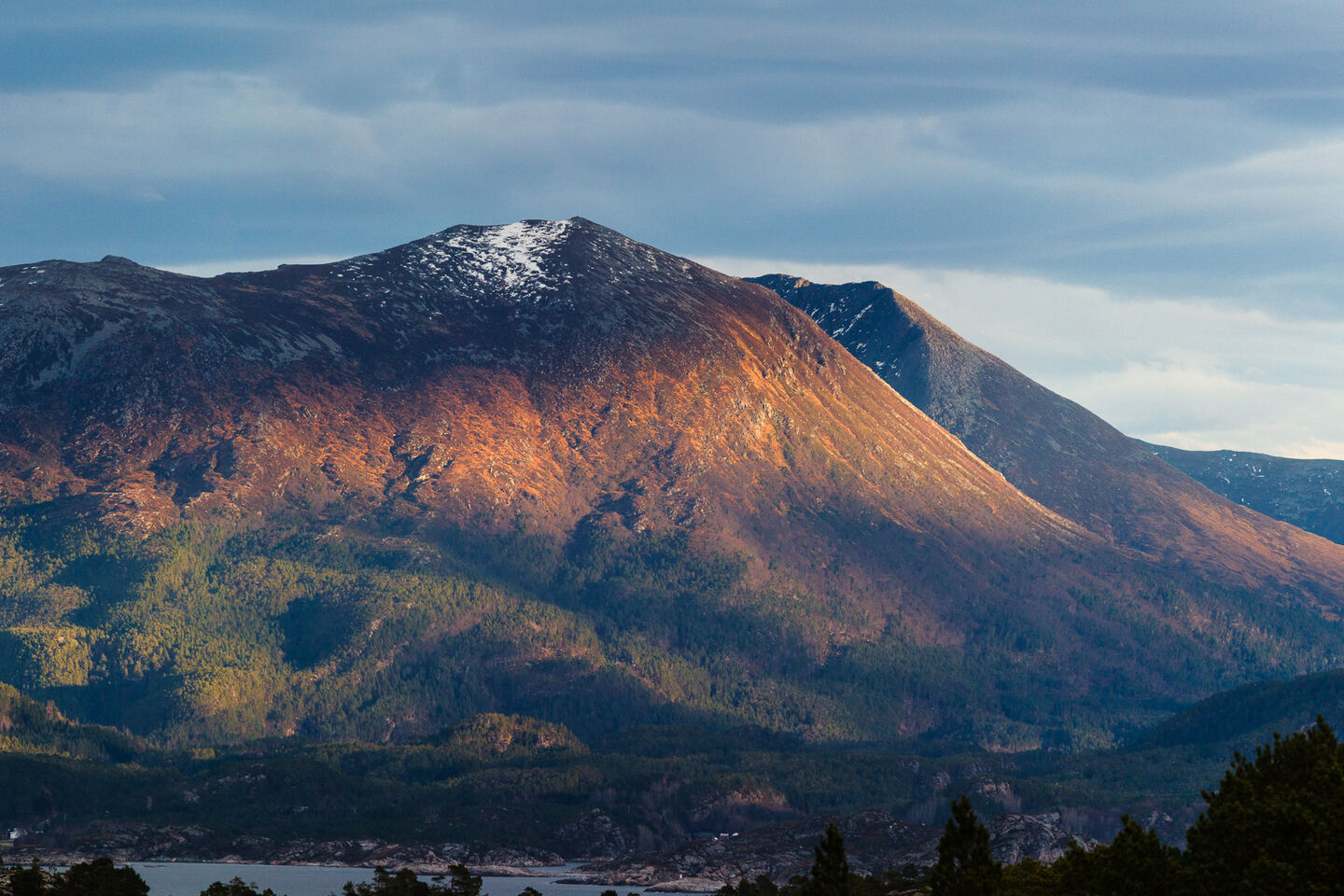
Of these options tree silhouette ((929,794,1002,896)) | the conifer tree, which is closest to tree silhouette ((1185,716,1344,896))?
tree silhouette ((929,794,1002,896))

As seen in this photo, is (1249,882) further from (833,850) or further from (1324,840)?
(833,850)

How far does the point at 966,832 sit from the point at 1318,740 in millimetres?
34606

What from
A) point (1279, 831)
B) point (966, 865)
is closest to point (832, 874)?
point (966, 865)

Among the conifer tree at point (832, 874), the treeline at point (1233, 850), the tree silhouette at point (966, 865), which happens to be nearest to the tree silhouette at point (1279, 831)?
the treeline at point (1233, 850)

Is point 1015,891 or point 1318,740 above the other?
point 1318,740

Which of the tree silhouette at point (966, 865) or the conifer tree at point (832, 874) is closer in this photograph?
the tree silhouette at point (966, 865)

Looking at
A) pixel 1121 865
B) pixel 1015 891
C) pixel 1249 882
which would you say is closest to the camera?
pixel 1249 882

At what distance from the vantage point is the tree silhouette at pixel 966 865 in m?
146

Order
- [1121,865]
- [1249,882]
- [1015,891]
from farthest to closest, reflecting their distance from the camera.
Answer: [1015,891]
[1121,865]
[1249,882]

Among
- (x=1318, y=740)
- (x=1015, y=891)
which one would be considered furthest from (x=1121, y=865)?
(x=1318, y=740)

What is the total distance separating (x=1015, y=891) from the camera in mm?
156750

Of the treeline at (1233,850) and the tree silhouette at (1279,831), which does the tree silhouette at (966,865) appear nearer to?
the treeline at (1233,850)

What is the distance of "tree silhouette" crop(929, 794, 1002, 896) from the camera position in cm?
14638

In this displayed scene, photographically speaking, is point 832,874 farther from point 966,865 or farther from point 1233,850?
point 1233,850
